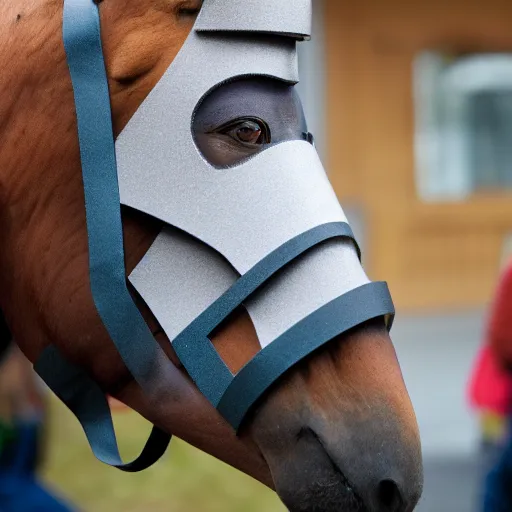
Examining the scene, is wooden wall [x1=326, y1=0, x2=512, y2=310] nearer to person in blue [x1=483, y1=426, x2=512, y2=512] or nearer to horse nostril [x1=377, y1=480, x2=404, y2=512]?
person in blue [x1=483, y1=426, x2=512, y2=512]

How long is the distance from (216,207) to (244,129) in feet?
0.49

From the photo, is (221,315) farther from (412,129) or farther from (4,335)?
(412,129)

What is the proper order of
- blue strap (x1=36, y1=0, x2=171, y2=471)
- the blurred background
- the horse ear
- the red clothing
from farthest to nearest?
the blurred background < the red clothing < the horse ear < blue strap (x1=36, y1=0, x2=171, y2=471)

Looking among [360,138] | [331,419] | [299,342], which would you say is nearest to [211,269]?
[299,342]

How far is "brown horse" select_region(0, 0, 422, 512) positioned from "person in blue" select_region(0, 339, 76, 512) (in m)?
2.42

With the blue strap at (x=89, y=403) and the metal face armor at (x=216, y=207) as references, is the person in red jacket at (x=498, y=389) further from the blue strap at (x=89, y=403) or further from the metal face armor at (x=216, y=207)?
the metal face armor at (x=216, y=207)

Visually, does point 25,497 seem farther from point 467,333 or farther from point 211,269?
point 467,333

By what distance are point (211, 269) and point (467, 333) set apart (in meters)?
8.92

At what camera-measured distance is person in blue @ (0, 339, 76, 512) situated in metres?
4.43

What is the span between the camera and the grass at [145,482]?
6406mm

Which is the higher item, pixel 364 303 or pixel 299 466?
pixel 364 303

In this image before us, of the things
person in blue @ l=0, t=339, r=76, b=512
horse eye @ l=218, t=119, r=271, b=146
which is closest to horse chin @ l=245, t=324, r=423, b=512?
horse eye @ l=218, t=119, r=271, b=146

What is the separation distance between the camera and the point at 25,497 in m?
4.45

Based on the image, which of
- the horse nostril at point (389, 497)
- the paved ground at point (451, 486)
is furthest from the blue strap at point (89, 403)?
the paved ground at point (451, 486)
